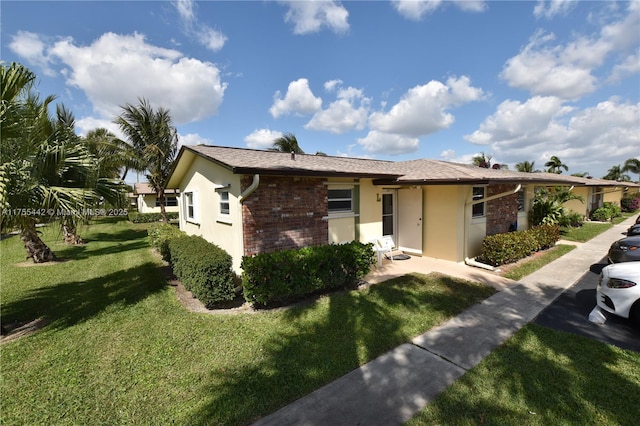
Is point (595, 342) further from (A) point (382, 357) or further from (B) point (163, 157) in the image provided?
(B) point (163, 157)

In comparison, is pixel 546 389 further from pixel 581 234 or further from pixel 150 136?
pixel 150 136

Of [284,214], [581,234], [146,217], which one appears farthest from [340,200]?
[146,217]

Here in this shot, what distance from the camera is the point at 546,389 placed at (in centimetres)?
353

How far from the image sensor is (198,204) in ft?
33.5

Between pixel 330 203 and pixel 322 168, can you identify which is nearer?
pixel 322 168

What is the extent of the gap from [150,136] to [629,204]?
47.2 metres

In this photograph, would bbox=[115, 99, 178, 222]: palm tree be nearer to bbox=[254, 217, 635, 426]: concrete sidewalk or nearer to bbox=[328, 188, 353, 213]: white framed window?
bbox=[328, 188, 353, 213]: white framed window

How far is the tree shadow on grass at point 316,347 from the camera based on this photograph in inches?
134

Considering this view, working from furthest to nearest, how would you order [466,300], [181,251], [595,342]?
[181,251] < [466,300] < [595,342]

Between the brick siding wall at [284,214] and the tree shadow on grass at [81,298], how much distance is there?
3.54 metres

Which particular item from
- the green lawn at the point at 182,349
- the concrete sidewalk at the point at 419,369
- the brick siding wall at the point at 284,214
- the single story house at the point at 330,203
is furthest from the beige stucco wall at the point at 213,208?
the concrete sidewalk at the point at 419,369

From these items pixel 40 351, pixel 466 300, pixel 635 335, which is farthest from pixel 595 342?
pixel 40 351

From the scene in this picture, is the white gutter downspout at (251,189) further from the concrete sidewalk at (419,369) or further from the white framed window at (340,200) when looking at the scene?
the concrete sidewalk at (419,369)

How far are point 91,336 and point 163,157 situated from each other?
16.4 m
